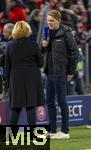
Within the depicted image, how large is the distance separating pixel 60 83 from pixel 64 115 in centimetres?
55

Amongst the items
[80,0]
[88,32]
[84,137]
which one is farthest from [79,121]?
[80,0]

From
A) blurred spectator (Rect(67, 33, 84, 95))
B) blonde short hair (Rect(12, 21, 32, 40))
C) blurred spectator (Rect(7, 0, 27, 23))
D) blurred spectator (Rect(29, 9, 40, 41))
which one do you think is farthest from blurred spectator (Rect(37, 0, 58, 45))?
blonde short hair (Rect(12, 21, 32, 40))

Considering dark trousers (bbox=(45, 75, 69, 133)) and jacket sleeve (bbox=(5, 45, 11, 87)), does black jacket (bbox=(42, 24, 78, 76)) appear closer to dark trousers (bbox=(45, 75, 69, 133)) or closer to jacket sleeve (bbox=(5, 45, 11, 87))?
dark trousers (bbox=(45, 75, 69, 133))

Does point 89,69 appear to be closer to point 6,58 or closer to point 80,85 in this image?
point 80,85

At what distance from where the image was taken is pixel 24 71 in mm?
11766

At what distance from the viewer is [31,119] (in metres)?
11.8

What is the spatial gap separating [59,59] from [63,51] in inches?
5.6

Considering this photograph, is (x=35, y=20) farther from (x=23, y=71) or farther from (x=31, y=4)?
(x=23, y=71)

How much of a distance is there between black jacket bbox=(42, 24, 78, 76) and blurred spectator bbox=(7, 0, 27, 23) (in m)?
5.23

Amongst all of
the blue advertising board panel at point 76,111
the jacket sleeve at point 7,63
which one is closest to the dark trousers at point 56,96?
the jacket sleeve at point 7,63

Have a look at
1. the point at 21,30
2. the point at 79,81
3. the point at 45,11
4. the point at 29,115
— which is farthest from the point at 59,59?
the point at 45,11

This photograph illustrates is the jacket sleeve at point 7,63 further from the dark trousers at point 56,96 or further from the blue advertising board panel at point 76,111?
the blue advertising board panel at point 76,111

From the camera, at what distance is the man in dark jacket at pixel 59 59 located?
12.5 metres

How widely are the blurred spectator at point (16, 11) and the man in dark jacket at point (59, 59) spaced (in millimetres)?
5090
